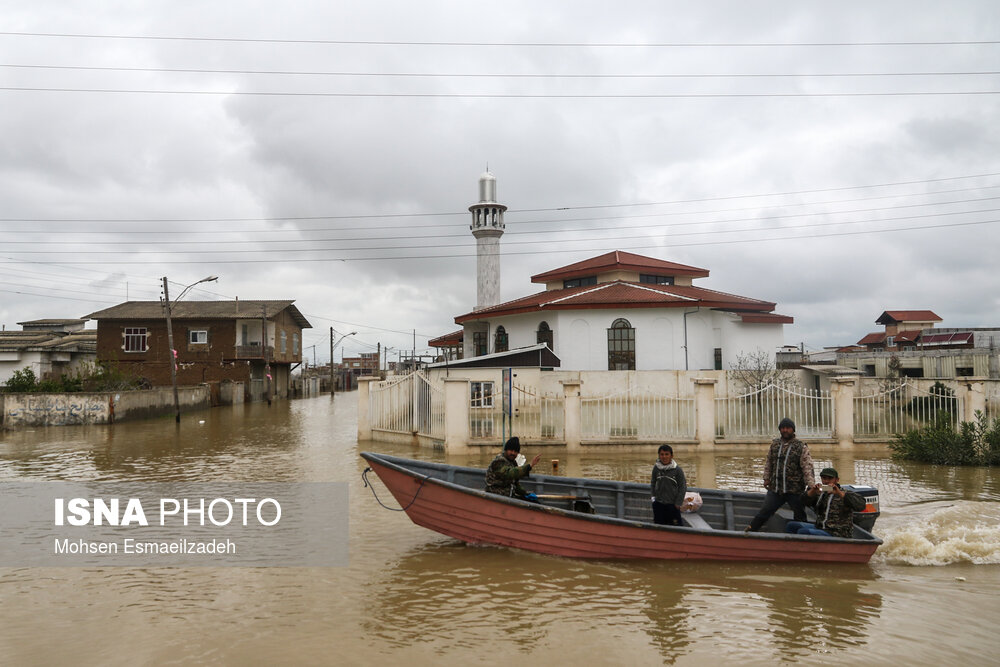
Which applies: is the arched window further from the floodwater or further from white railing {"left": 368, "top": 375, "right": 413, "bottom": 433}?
the floodwater

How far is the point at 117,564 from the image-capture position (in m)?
7.95

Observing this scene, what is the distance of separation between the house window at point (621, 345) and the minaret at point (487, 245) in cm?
1433

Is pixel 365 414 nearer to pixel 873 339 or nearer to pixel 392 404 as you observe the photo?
pixel 392 404

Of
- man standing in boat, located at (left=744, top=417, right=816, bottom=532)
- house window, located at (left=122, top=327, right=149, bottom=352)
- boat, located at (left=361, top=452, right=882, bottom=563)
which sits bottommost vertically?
boat, located at (left=361, top=452, right=882, bottom=563)

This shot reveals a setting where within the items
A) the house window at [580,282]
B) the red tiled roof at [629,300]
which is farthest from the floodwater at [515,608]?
the house window at [580,282]

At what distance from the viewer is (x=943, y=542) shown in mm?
8383

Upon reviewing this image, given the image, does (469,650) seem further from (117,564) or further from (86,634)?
(117,564)

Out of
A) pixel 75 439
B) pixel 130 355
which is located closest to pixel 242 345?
pixel 130 355

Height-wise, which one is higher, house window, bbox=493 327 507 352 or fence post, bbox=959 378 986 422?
house window, bbox=493 327 507 352

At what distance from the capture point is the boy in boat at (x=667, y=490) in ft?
26.2

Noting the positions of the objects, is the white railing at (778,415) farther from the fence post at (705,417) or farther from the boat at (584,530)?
the boat at (584,530)

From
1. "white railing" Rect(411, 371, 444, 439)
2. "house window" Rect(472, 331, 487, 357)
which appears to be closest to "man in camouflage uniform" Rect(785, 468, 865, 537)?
"white railing" Rect(411, 371, 444, 439)

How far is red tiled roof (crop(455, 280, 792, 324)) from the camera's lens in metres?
30.4

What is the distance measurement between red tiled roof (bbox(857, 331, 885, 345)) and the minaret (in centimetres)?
4767
